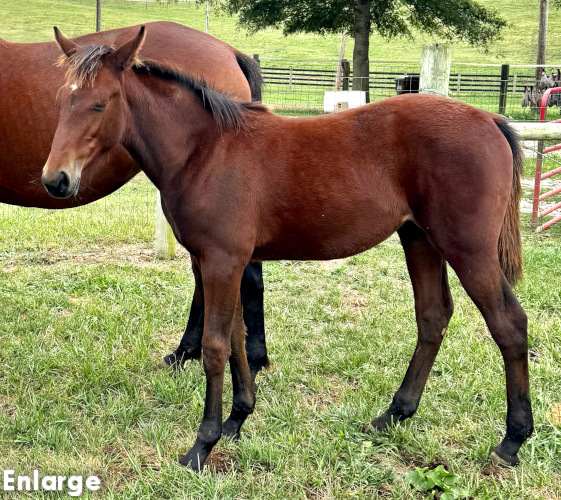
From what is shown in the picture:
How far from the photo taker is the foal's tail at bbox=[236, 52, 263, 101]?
13.3 ft

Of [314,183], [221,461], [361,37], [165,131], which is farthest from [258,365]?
[361,37]

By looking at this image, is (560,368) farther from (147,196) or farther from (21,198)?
(147,196)

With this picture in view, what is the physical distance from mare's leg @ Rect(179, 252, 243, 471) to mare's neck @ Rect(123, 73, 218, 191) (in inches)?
19.3

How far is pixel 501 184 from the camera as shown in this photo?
2740mm

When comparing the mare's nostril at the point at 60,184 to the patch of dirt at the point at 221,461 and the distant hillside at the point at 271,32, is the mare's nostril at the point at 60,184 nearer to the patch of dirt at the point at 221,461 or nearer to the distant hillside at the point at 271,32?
the patch of dirt at the point at 221,461

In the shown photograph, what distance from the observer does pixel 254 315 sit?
375 cm

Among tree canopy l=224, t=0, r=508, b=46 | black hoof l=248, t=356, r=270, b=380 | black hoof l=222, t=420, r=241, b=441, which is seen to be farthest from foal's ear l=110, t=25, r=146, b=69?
tree canopy l=224, t=0, r=508, b=46

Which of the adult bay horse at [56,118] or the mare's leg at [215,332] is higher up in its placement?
the adult bay horse at [56,118]

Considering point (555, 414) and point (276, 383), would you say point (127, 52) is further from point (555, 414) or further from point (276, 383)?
Answer: point (555, 414)

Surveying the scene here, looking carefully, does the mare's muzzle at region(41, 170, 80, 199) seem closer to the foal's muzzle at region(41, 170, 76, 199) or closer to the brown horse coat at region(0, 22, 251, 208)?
the foal's muzzle at region(41, 170, 76, 199)

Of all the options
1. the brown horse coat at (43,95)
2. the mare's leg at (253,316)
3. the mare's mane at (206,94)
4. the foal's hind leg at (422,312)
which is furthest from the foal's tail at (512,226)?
the brown horse coat at (43,95)

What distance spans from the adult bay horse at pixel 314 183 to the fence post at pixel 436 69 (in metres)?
2.95

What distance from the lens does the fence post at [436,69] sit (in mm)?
5582

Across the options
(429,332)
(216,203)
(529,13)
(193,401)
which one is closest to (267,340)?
(193,401)
